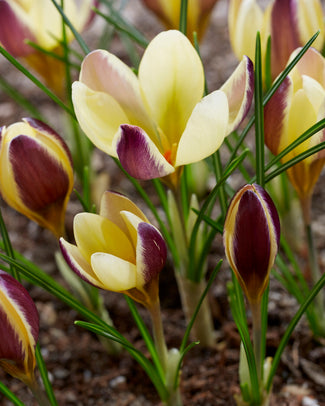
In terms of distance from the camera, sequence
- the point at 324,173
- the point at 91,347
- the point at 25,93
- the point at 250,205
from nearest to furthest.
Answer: the point at 250,205
the point at 91,347
the point at 324,173
the point at 25,93

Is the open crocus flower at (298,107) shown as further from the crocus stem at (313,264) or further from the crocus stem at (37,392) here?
the crocus stem at (37,392)

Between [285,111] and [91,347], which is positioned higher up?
[285,111]

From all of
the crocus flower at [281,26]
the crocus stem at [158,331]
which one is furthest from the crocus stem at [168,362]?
the crocus flower at [281,26]

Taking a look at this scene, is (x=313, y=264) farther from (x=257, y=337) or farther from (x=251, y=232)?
(x=251, y=232)

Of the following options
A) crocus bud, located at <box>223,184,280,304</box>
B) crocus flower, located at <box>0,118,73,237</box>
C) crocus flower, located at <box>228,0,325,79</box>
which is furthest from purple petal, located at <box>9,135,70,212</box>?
crocus flower, located at <box>228,0,325,79</box>

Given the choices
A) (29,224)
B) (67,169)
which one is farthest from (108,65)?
(29,224)

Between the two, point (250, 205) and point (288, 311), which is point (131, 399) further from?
point (250, 205)
